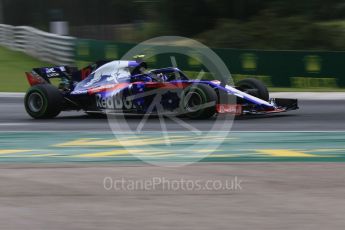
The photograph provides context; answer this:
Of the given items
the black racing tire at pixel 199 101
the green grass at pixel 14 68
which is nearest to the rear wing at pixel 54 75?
the black racing tire at pixel 199 101

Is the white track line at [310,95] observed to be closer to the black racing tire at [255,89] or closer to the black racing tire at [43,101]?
the black racing tire at [255,89]

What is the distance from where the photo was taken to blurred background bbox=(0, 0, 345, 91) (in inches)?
820

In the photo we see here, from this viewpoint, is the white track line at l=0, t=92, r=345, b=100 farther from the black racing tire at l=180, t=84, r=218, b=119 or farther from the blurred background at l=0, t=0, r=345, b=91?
the black racing tire at l=180, t=84, r=218, b=119

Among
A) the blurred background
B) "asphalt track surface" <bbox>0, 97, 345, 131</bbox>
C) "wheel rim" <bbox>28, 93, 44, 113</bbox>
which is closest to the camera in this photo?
"asphalt track surface" <bbox>0, 97, 345, 131</bbox>

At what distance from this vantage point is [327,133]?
12078 mm

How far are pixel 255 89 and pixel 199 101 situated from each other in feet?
4.05

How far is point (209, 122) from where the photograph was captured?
13.5 meters

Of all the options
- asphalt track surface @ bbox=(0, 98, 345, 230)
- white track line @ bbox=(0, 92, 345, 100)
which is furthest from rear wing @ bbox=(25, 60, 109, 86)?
asphalt track surface @ bbox=(0, 98, 345, 230)

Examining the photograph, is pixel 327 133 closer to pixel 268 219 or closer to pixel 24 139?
pixel 24 139

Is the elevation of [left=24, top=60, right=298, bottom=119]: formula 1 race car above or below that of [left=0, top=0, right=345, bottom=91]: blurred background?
below

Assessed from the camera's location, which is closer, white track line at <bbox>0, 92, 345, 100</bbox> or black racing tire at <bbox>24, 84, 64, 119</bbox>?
black racing tire at <bbox>24, 84, 64, 119</bbox>

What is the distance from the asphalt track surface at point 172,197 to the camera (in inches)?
243

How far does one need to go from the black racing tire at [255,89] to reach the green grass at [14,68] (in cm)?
944

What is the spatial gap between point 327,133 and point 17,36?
22.0 metres
